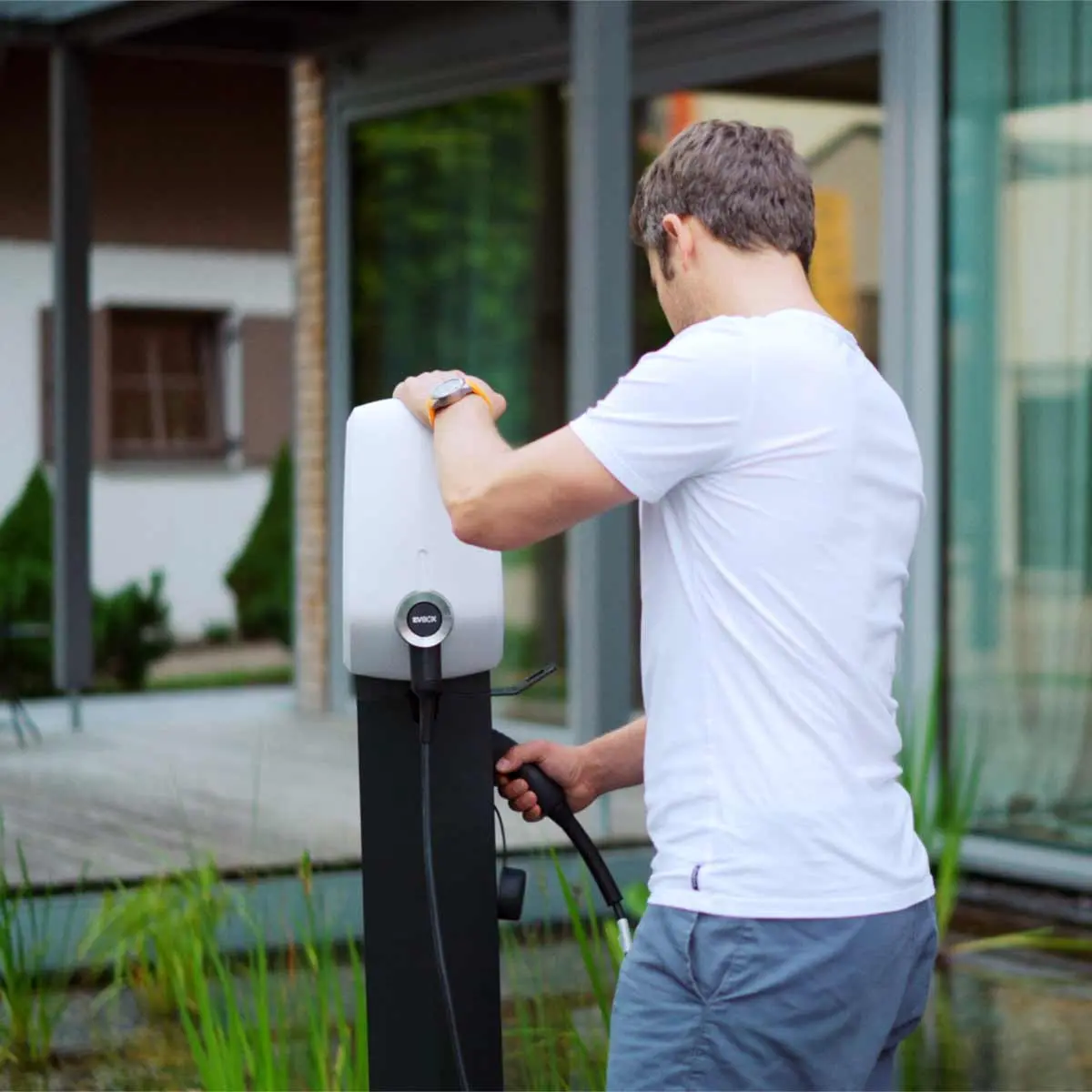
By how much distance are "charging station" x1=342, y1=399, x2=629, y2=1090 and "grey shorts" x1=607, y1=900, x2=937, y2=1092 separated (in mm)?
245

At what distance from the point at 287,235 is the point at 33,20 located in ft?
16.1

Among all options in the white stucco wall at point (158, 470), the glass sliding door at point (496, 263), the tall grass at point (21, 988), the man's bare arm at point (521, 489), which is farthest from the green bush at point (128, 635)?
the man's bare arm at point (521, 489)

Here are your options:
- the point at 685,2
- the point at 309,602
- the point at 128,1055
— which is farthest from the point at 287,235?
the point at 128,1055

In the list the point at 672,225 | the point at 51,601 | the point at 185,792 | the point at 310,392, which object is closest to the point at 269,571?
the point at 51,601

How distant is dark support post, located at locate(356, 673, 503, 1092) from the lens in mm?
2209

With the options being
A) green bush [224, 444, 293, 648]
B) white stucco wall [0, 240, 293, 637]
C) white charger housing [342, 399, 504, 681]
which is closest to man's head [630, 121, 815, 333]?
→ white charger housing [342, 399, 504, 681]

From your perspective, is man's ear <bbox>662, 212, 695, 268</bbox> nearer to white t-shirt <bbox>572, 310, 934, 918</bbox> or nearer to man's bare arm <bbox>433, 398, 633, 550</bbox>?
white t-shirt <bbox>572, 310, 934, 918</bbox>

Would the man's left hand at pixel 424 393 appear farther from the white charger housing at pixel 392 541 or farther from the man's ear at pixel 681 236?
the man's ear at pixel 681 236

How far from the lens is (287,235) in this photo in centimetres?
1286

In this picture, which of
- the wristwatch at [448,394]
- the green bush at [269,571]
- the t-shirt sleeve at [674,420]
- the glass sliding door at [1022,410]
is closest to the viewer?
the t-shirt sleeve at [674,420]

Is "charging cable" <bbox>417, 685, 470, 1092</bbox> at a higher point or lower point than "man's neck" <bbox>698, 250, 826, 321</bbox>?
lower

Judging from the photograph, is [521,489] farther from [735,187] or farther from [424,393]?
[735,187]

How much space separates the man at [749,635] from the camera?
6.32 ft

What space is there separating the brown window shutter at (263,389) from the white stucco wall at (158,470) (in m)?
0.11
